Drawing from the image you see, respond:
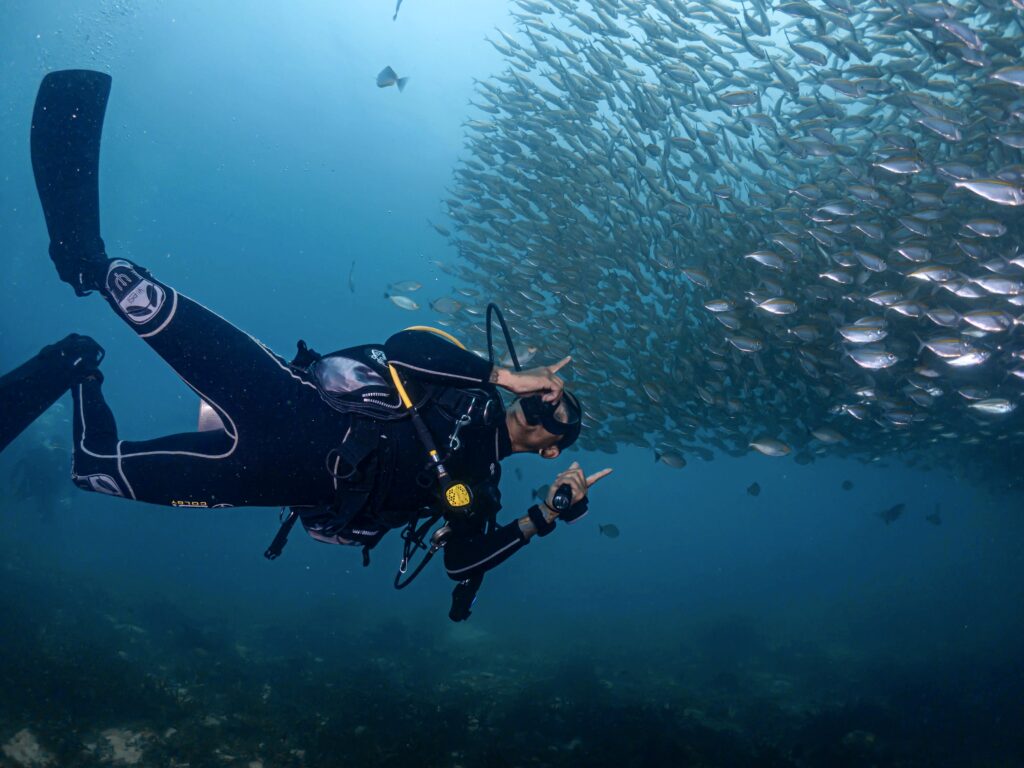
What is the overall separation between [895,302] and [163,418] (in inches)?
3232

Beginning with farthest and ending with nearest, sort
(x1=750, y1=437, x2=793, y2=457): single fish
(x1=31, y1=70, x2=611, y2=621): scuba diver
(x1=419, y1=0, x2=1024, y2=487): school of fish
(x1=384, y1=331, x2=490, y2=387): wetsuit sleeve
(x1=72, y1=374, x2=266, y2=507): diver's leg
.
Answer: (x1=750, y1=437, x2=793, y2=457): single fish → (x1=419, y1=0, x2=1024, y2=487): school of fish → (x1=72, y1=374, x2=266, y2=507): diver's leg → (x1=31, y1=70, x2=611, y2=621): scuba diver → (x1=384, y1=331, x2=490, y2=387): wetsuit sleeve

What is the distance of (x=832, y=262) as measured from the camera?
9062 millimetres

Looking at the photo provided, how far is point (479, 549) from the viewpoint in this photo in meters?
3.67

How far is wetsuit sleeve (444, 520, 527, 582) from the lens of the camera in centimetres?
362

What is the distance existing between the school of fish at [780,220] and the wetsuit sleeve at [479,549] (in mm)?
5212

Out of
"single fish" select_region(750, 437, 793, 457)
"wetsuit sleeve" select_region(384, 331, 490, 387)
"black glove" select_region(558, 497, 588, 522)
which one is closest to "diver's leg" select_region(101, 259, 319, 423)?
"wetsuit sleeve" select_region(384, 331, 490, 387)

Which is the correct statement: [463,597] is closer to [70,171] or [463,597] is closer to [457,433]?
[457,433]

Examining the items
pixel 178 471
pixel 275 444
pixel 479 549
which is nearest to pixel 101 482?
pixel 178 471

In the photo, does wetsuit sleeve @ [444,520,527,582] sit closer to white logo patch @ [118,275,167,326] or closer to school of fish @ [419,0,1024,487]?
white logo patch @ [118,275,167,326]

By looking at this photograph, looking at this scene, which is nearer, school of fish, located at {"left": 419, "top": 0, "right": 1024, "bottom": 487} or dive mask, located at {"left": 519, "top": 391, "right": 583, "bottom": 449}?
dive mask, located at {"left": 519, "top": 391, "right": 583, "bottom": 449}

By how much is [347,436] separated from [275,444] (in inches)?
17.1

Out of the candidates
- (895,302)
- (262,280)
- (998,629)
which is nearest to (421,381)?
(895,302)

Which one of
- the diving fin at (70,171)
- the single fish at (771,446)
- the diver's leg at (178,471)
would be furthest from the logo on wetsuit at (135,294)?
the single fish at (771,446)

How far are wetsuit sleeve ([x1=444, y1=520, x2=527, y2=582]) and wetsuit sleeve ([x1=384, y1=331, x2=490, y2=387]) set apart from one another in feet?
3.49
